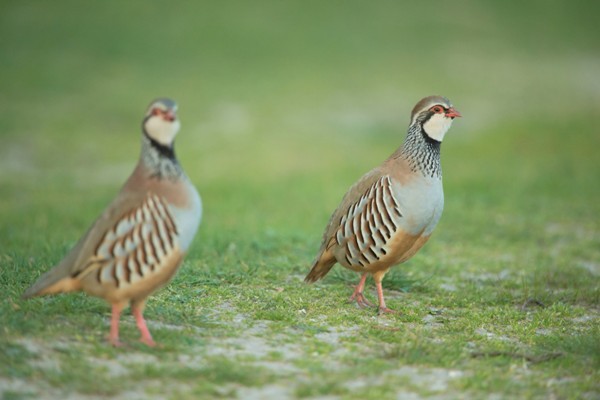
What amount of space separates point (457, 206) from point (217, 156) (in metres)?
5.45

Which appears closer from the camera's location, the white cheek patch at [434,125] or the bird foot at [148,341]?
the bird foot at [148,341]

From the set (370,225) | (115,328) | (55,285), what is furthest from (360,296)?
(55,285)

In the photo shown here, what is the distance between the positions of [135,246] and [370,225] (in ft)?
7.03

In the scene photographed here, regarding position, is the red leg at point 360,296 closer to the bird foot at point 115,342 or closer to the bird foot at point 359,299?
the bird foot at point 359,299

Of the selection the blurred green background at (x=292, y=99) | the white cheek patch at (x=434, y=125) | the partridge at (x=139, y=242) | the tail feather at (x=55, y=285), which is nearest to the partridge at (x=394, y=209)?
the white cheek patch at (x=434, y=125)

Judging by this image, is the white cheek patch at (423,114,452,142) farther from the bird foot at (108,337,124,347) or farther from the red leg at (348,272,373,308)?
the bird foot at (108,337,124,347)

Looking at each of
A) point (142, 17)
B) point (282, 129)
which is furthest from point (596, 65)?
point (142, 17)

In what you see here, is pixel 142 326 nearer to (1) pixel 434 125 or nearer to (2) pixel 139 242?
(2) pixel 139 242

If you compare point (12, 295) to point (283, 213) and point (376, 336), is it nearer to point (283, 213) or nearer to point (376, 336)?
point (376, 336)

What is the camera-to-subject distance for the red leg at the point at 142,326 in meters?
5.07

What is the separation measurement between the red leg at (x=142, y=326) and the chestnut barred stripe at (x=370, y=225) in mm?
1943

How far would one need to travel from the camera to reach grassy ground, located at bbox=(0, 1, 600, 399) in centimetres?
490

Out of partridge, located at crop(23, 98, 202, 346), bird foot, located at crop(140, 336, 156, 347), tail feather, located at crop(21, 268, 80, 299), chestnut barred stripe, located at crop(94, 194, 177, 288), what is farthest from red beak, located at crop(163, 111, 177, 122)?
bird foot, located at crop(140, 336, 156, 347)

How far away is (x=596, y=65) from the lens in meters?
23.0
